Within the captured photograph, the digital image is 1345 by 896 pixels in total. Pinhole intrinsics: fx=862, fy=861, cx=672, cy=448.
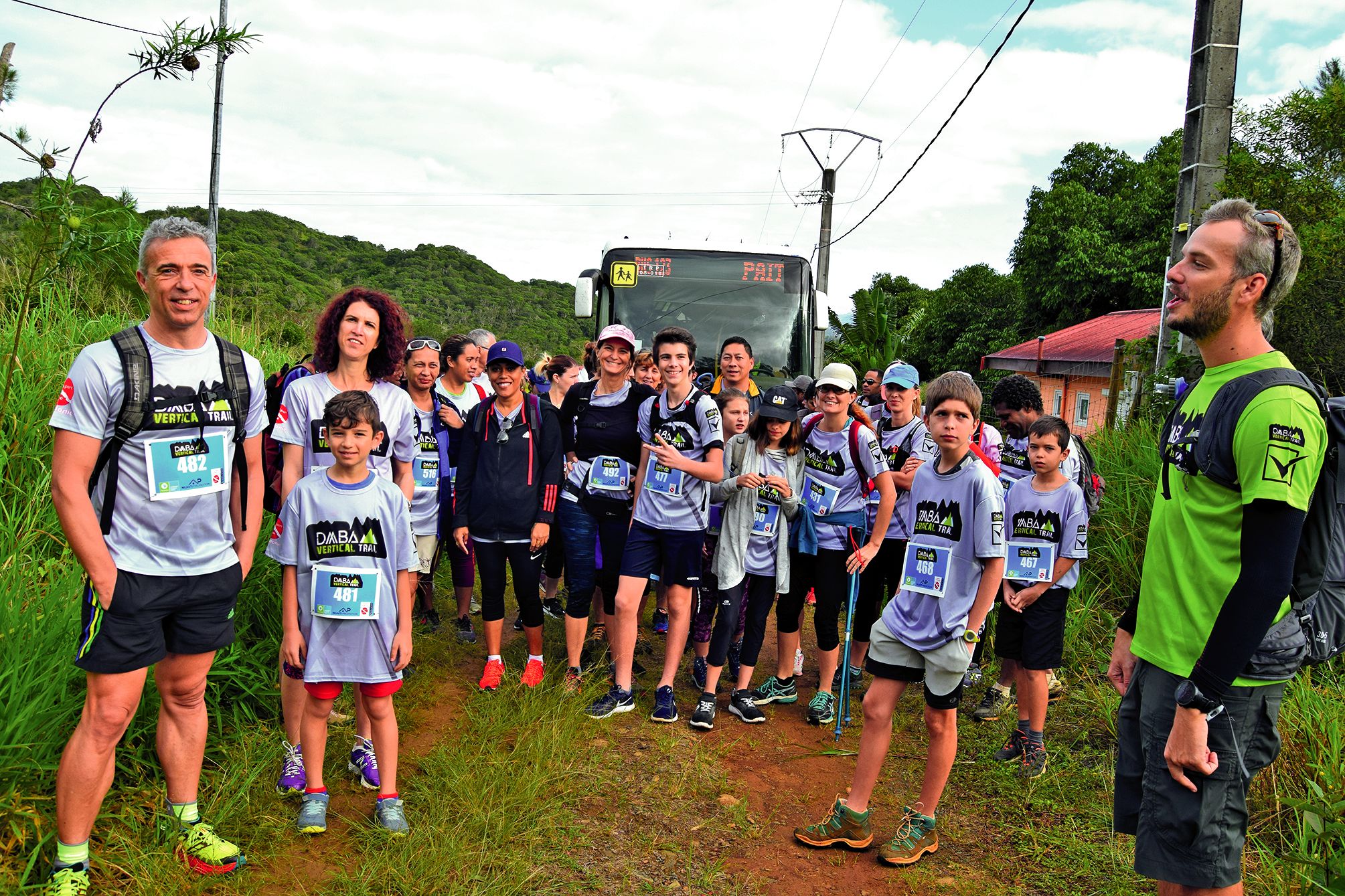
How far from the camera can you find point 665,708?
16.2 ft

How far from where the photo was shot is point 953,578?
367 cm

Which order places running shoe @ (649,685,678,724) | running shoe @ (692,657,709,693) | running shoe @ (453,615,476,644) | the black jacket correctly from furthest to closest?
running shoe @ (453,615,476,644)
running shoe @ (692,657,709,693)
the black jacket
running shoe @ (649,685,678,724)

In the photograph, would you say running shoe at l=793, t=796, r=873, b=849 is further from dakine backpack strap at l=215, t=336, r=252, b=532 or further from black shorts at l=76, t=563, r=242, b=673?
dakine backpack strap at l=215, t=336, r=252, b=532

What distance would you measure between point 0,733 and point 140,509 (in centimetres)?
98

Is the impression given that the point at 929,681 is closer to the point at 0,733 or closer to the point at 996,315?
the point at 0,733

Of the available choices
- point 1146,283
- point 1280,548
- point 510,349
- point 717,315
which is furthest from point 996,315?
point 1280,548

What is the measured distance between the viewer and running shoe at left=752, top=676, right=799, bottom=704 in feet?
17.9

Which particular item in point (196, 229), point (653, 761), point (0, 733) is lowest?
point (653, 761)

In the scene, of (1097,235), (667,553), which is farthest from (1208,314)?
(1097,235)

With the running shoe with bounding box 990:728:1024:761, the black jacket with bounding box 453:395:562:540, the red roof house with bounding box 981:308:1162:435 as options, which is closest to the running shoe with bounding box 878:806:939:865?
the running shoe with bounding box 990:728:1024:761

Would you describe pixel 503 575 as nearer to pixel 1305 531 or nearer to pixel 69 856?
pixel 69 856

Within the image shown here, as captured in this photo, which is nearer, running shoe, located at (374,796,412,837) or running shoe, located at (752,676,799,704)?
running shoe, located at (374,796,412,837)

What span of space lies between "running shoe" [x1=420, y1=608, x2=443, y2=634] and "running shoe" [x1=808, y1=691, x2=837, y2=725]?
2774mm

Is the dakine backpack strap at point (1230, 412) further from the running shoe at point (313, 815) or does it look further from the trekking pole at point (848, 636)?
the running shoe at point (313, 815)
